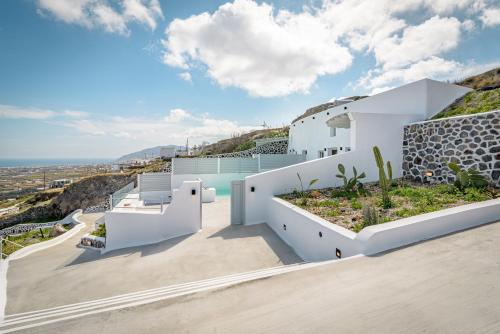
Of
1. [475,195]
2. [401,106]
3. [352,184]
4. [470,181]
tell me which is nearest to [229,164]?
[352,184]

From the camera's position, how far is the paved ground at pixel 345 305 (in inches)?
87.8

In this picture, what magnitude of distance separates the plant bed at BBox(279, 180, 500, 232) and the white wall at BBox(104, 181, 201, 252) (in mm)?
3660

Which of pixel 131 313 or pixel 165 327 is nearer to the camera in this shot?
pixel 165 327

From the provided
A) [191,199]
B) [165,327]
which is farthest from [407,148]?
[165,327]

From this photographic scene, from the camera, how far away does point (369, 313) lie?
7.79ft

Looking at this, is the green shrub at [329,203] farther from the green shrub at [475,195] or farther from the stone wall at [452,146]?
the stone wall at [452,146]

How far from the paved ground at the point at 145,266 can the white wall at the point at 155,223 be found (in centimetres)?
40

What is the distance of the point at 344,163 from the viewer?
9.80 m

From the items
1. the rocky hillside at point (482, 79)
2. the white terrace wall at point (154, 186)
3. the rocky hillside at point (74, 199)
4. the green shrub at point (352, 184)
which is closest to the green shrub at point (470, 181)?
the green shrub at point (352, 184)

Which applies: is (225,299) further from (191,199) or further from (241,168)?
(241,168)

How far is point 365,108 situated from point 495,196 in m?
8.79

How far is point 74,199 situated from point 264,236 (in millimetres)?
33114

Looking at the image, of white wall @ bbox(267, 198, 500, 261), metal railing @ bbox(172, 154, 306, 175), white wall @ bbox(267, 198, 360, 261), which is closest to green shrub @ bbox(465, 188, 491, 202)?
white wall @ bbox(267, 198, 500, 261)

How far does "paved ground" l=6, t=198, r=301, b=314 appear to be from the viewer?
540 centimetres
